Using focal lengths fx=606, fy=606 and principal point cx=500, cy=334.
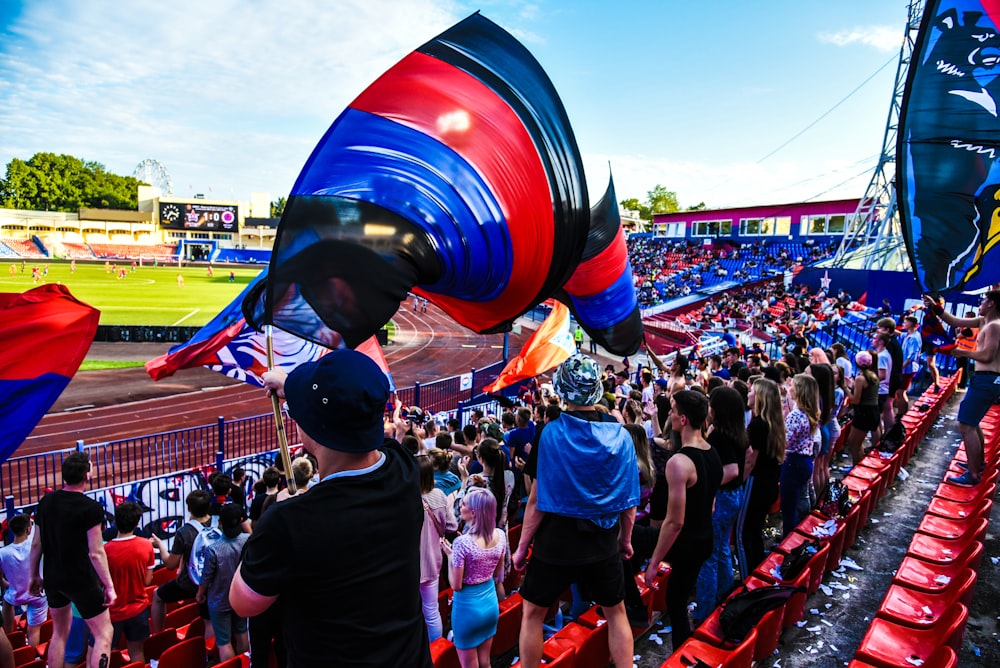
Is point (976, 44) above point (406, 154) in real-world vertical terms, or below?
above

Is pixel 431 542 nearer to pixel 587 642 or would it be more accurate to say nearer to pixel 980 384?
pixel 587 642

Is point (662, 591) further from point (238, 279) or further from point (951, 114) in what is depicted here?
point (238, 279)

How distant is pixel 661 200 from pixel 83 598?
120 meters

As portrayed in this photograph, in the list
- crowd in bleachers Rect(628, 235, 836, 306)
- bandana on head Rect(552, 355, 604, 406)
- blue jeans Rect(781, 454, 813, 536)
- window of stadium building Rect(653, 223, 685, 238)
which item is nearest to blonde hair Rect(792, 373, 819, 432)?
blue jeans Rect(781, 454, 813, 536)

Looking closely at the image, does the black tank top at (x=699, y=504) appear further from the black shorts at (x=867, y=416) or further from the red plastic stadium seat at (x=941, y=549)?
the black shorts at (x=867, y=416)

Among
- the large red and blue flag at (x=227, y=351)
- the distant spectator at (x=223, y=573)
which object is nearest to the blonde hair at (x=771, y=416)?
the large red and blue flag at (x=227, y=351)

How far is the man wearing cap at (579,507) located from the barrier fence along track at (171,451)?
22.6 feet

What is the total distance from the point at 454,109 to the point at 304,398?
8.15 ft

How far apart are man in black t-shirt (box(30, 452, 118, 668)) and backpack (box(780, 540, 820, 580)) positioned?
4493mm

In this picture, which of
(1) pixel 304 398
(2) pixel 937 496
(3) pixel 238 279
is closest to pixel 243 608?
(1) pixel 304 398

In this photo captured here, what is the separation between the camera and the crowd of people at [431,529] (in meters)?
1.63

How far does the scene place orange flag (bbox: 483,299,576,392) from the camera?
9.89 m

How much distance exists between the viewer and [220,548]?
421 cm

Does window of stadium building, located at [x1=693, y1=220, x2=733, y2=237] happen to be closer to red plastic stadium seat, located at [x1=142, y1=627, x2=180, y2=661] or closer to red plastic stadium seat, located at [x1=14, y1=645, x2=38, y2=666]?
red plastic stadium seat, located at [x1=142, y1=627, x2=180, y2=661]
